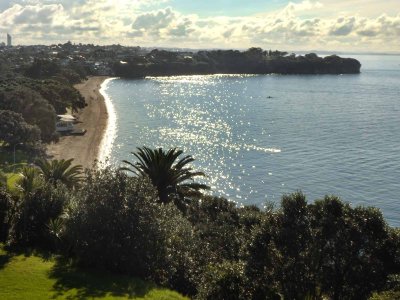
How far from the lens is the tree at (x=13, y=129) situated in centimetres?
5322

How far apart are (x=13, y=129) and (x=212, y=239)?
37179 millimetres

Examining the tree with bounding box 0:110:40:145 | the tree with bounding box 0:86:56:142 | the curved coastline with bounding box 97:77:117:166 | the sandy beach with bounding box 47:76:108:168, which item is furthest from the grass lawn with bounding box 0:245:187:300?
the tree with bounding box 0:86:56:142

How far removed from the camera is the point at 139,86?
19012 cm

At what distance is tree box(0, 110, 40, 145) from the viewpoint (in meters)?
53.2

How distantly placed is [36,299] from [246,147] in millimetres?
68924

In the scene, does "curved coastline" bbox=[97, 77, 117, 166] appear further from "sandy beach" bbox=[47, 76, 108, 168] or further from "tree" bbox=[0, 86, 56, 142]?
"tree" bbox=[0, 86, 56, 142]

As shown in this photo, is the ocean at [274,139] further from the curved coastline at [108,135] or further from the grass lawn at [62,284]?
the grass lawn at [62,284]

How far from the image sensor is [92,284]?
17906 mm

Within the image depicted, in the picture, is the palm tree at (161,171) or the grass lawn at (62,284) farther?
the palm tree at (161,171)

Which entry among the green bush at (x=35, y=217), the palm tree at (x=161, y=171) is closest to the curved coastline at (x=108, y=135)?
the palm tree at (x=161, y=171)

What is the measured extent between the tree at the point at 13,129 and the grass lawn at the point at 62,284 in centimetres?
3659

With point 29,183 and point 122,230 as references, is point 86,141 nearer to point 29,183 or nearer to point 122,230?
point 29,183

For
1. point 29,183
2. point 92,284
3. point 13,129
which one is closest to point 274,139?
point 13,129

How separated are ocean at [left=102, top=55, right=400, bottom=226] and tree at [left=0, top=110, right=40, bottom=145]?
1431 cm
